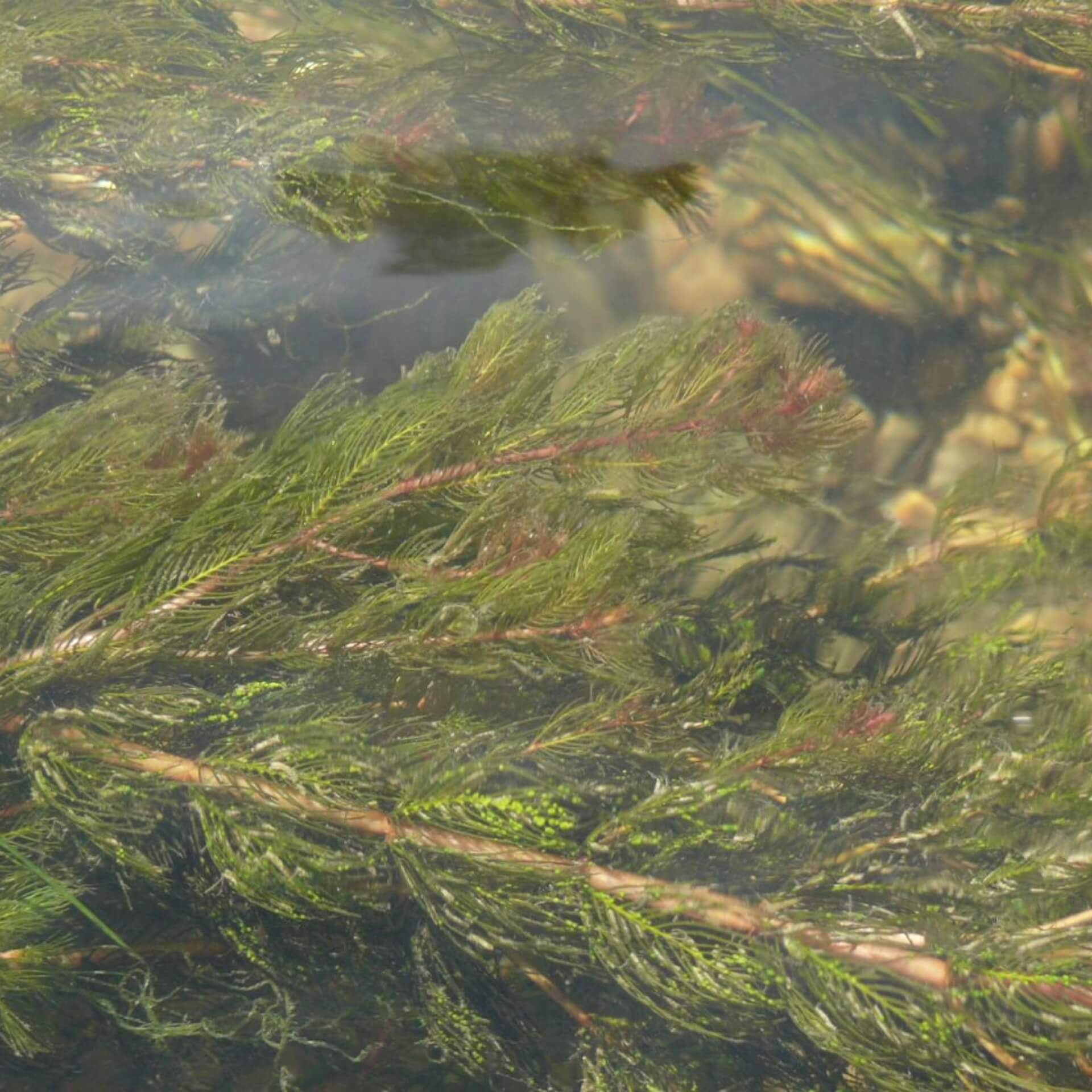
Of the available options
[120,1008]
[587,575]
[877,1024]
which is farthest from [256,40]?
[877,1024]

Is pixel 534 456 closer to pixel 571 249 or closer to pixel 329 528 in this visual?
pixel 329 528

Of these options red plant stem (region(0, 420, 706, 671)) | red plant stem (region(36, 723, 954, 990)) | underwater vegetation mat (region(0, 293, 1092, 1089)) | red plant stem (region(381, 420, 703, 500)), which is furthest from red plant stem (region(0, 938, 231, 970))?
red plant stem (region(381, 420, 703, 500))

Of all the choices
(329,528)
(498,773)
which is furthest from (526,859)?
(329,528)

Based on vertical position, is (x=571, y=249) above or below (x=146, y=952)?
above

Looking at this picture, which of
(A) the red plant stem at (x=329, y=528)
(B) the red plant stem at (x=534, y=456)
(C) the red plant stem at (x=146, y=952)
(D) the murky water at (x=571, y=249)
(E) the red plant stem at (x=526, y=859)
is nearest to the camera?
(E) the red plant stem at (x=526, y=859)

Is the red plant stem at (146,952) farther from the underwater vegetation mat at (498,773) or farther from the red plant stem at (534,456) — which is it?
the red plant stem at (534,456)

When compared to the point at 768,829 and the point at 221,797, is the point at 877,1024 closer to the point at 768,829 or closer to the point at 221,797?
the point at 768,829

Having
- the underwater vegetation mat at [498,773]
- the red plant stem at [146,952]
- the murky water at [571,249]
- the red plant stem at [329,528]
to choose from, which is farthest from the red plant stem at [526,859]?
the red plant stem at [146,952]

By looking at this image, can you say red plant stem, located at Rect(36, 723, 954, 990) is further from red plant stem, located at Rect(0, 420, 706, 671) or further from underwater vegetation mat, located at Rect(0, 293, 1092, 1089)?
red plant stem, located at Rect(0, 420, 706, 671)
